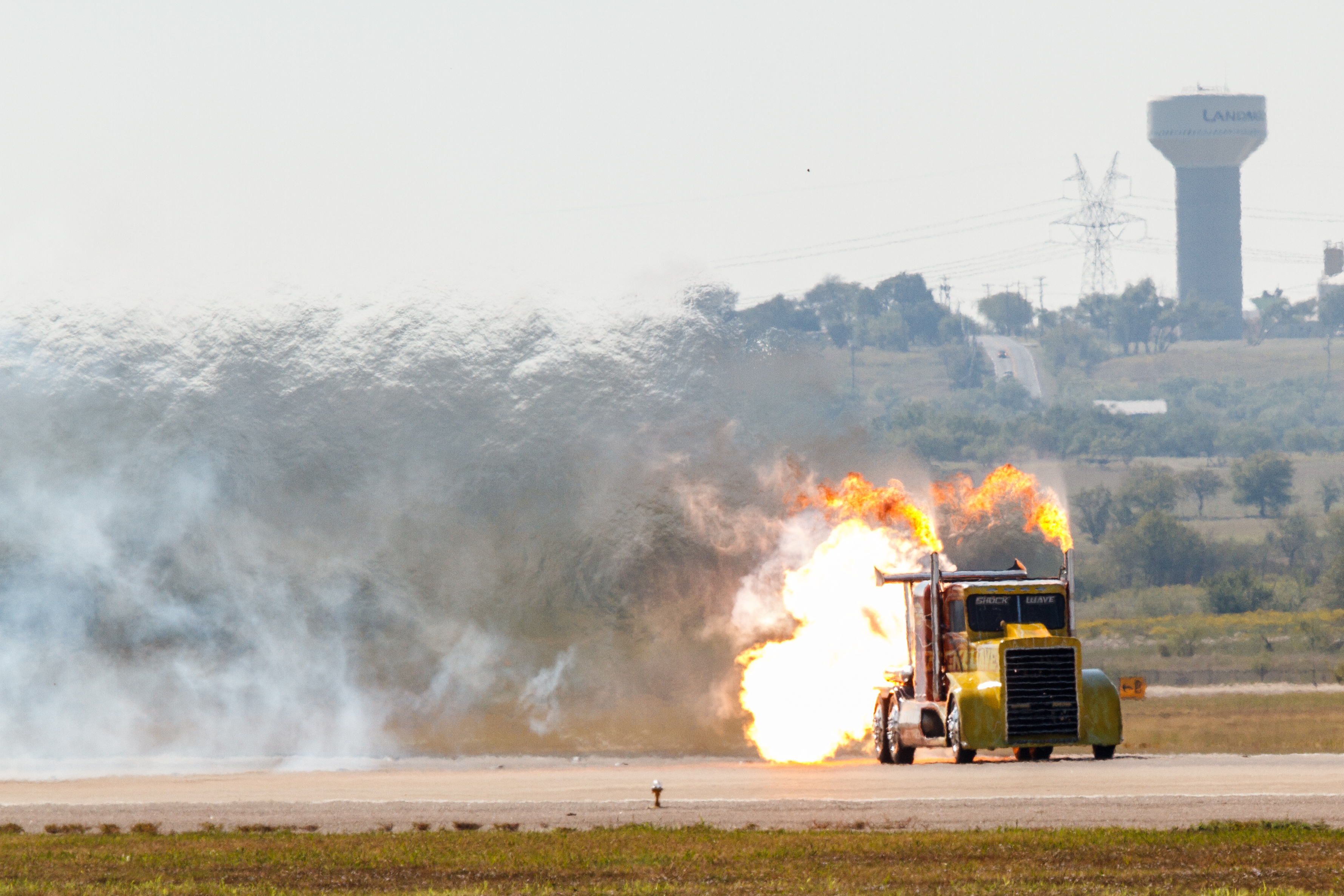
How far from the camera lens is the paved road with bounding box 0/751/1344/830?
33312 mm

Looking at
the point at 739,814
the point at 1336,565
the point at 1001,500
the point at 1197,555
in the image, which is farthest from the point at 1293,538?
the point at 739,814

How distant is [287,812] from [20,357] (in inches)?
951

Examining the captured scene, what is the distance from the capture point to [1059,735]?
4116 centimetres

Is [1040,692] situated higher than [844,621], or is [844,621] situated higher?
[844,621]

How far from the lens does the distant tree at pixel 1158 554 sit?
137625mm

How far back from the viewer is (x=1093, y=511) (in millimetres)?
173000

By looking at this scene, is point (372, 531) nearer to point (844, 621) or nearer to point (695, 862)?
point (844, 621)

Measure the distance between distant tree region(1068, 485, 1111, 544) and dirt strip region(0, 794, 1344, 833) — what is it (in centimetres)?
12888

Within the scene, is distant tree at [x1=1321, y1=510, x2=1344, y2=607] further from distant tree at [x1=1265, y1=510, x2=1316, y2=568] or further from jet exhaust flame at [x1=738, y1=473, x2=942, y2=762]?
jet exhaust flame at [x1=738, y1=473, x2=942, y2=762]

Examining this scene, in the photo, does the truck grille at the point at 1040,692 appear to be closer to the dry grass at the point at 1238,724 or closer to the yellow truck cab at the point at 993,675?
the yellow truck cab at the point at 993,675

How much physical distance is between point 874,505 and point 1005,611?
26.9 feet

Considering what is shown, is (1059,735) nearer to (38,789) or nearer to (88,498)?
(38,789)

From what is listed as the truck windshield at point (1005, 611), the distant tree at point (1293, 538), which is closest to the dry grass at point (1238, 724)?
the truck windshield at point (1005, 611)

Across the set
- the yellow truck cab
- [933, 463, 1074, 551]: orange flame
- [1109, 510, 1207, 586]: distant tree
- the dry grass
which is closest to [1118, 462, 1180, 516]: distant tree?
[1109, 510, 1207, 586]: distant tree
